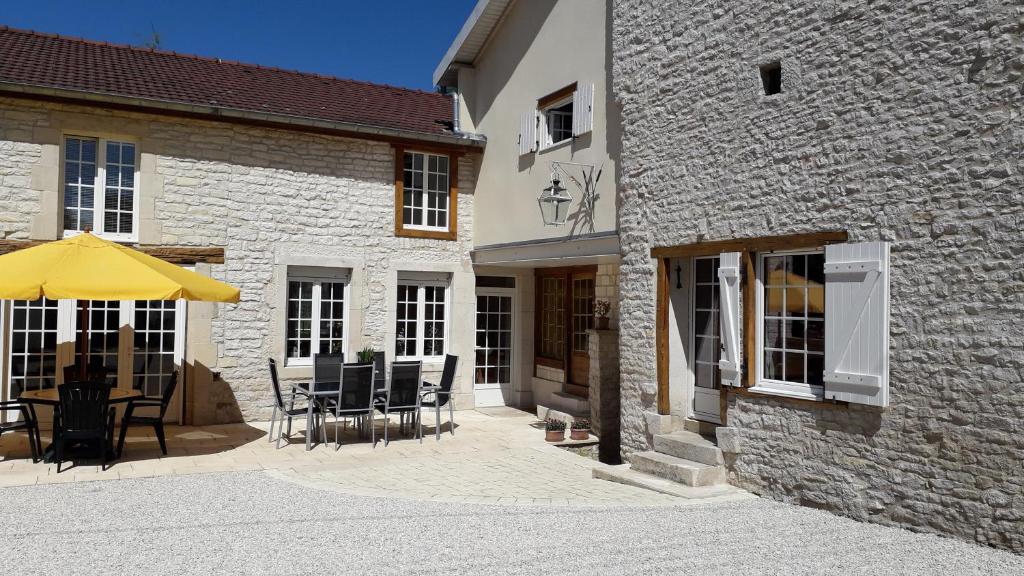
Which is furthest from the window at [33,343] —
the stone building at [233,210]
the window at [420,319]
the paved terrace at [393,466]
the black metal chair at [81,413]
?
the window at [420,319]

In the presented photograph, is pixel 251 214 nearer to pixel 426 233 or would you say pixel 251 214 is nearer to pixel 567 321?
pixel 426 233

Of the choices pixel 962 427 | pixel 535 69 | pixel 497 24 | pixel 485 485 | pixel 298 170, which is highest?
pixel 497 24

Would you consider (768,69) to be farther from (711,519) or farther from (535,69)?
(535,69)

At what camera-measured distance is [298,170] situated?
10867mm

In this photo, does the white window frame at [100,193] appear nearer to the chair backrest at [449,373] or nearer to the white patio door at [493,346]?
the chair backrest at [449,373]

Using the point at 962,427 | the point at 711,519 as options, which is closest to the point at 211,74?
the point at 711,519

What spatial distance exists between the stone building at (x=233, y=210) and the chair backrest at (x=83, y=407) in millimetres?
1842

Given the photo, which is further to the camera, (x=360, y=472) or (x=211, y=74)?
(x=211, y=74)

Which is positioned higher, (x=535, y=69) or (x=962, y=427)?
(x=535, y=69)

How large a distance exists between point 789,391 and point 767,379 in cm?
31

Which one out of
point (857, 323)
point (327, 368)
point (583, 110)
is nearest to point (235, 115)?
point (327, 368)

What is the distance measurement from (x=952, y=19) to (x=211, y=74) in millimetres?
9663

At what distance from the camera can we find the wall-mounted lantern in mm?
9172

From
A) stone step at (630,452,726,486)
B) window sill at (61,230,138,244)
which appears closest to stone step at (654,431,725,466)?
stone step at (630,452,726,486)
